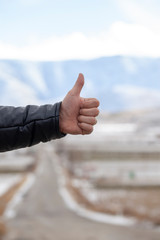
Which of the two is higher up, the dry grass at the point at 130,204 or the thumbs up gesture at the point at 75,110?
the dry grass at the point at 130,204

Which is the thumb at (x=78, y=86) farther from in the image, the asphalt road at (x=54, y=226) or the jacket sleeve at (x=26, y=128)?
the asphalt road at (x=54, y=226)

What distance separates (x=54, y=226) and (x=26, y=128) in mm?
6057

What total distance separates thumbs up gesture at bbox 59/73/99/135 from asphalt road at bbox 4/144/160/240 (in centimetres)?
455

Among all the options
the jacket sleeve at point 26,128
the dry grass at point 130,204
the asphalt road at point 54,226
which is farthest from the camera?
the dry grass at point 130,204

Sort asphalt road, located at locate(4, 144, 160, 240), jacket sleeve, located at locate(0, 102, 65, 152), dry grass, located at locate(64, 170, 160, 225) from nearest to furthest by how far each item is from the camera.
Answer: jacket sleeve, located at locate(0, 102, 65, 152) → asphalt road, located at locate(4, 144, 160, 240) → dry grass, located at locate(64, 170, 160, 225)

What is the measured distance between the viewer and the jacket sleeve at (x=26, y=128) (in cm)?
62

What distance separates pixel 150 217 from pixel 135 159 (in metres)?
6.57

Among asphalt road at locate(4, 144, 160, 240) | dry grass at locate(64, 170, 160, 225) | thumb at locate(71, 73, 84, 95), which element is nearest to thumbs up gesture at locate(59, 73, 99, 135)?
thumb at locate(71, 73, 84, 95)

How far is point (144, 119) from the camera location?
22328mm

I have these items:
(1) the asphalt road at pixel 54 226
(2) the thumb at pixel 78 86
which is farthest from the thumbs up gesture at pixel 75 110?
(1) the asphalt road at pixel 54 226

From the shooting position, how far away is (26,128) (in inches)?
24.5

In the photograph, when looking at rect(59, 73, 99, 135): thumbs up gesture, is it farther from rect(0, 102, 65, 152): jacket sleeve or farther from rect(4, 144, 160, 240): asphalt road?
rect(4, 144, 160, 240): asphalt road

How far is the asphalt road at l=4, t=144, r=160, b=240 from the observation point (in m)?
5.52

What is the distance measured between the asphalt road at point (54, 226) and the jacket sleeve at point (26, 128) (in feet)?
15.0
